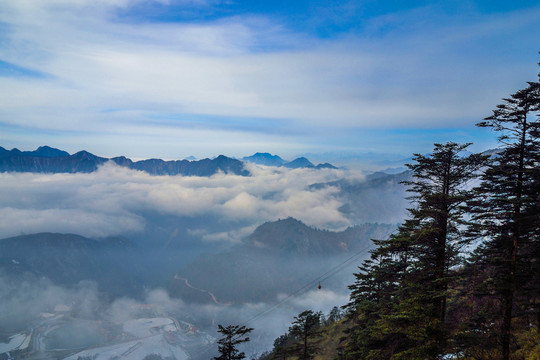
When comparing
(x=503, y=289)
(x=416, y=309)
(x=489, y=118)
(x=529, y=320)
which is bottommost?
(x=529, y=320)

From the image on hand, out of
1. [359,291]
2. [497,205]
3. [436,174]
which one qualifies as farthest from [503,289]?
[359,291]

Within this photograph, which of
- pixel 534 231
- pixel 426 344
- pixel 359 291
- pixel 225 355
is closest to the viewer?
pixel 534 231

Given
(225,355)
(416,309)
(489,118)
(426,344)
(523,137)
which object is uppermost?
(489,118)

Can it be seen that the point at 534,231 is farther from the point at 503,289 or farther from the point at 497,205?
the point at 503,289

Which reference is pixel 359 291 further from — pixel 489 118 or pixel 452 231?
pixel 489 118

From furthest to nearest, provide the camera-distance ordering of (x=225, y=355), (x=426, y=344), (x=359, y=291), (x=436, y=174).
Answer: (x=359, y=291), (x=225, y=355), (x=436, y=174), (x=426, y=344)

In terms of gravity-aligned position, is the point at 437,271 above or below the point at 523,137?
below

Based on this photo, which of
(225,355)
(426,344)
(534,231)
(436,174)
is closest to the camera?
(534,231)

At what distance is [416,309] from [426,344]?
2212 millimetres

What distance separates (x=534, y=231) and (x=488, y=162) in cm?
481

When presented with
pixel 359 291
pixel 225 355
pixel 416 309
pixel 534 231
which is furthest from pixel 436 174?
pixel 225 355

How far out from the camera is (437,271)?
1767cm

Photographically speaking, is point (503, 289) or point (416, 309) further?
point (416, 309)

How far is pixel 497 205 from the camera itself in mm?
16250
